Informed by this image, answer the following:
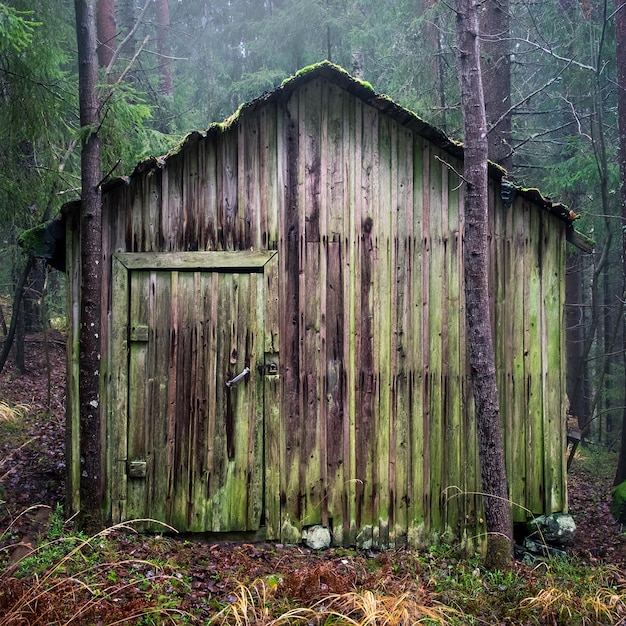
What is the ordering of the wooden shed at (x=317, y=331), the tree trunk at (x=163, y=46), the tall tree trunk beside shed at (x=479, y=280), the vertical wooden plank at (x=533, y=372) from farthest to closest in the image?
the tree trunk at (x=163, y=46), the vertical wooden plank at (x=533, y=372), the wooden shed at (x=317, y=331), the tall tree trunk beside shed at (x=479, y=280)

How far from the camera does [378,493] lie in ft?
18.5

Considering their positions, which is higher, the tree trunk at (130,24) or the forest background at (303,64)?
the tree trunk at (130,24)

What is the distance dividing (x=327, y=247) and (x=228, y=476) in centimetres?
251

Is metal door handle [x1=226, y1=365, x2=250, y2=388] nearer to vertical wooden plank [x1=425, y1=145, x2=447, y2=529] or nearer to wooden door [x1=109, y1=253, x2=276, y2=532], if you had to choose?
wooden door [x1=109, y1=253, x2=276, y2=532]

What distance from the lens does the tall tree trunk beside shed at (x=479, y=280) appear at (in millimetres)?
4848

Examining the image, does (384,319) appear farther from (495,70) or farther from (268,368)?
(495,70)

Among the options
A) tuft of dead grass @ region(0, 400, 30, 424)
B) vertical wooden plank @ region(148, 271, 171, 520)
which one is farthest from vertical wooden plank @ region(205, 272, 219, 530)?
tuft of dead grass @ region(0, 400, 30, 424)

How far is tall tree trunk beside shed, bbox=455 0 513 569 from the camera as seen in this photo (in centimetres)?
485

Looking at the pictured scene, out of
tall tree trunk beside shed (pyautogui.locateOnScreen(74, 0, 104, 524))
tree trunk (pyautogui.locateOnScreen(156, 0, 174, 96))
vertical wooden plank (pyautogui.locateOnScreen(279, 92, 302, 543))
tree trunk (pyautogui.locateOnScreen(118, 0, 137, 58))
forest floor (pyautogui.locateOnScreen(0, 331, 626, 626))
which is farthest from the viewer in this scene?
A: tree trunk (pyautogui.locateOnScreen(156, 0, 174, 96))

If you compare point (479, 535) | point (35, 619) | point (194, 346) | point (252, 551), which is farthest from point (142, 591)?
point (479, 535)

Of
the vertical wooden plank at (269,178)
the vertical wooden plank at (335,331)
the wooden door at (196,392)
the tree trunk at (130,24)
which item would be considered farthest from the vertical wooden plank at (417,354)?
the tree trunk at (130,24)

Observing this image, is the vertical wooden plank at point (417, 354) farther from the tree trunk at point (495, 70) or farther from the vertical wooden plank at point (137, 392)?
the tree trunk at point (495, 70)

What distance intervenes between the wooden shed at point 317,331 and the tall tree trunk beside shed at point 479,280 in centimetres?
69

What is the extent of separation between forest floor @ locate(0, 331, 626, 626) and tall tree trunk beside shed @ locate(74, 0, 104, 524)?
43 cm
